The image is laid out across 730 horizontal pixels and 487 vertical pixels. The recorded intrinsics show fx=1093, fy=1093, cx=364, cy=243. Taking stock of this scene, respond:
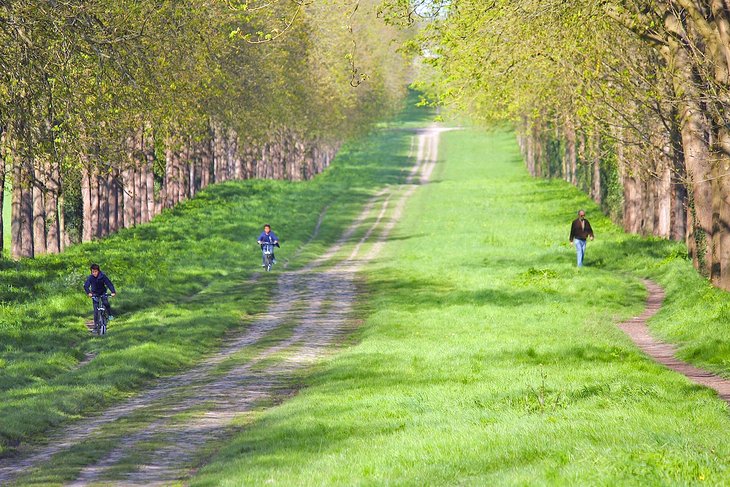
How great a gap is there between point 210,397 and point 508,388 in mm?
5727

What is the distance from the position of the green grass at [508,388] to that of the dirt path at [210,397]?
0.84 m

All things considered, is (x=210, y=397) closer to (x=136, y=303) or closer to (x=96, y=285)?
(x=96, y=285)

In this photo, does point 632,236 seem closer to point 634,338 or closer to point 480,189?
point 634,338

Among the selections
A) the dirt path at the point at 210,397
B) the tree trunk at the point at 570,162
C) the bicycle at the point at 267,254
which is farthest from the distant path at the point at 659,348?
the tree trunk at the point at 570,162

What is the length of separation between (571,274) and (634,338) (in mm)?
10826

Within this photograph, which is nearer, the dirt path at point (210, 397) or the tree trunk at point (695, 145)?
the dirt path at point (210, 397)

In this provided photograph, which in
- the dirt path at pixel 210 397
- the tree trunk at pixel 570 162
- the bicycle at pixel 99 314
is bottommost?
the dirt path at pixel 210 397

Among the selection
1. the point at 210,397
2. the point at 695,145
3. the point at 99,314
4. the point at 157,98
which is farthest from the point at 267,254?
the point at 210,397

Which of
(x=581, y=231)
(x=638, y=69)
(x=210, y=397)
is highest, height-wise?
(x=638, y=69)

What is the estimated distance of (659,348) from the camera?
26469 mm

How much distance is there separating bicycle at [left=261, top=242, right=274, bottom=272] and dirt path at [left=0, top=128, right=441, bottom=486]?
1.97 meters

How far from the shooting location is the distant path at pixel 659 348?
21094 mm

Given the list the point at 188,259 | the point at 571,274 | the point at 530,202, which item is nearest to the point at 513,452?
the point at 571,274

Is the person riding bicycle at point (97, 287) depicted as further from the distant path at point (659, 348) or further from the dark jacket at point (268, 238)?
the distant path at point (659, 348)
